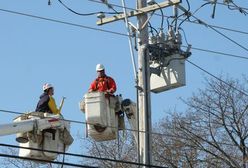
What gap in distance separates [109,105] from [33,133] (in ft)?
4.89

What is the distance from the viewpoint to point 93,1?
17.3 m

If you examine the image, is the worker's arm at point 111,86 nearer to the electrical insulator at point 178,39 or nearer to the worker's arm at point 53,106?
the worker's arm at point 53,106

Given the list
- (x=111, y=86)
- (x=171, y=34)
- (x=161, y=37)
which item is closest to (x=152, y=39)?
(x=161, y=37)

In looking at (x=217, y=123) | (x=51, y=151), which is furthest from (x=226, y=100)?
(x=51, y=151)

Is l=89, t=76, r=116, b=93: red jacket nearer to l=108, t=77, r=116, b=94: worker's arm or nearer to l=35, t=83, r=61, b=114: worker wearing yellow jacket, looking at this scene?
l=108, t=77, r=116, b=94: worker's arm

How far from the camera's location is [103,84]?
17250 mm

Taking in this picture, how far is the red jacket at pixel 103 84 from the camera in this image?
17.1 m

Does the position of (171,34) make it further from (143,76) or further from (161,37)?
(143,76)

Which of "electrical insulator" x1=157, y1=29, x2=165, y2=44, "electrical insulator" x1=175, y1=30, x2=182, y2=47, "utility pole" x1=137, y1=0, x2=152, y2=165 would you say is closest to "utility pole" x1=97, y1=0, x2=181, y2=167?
"utility pole" x1=137, y1=0, x2=152, y2=165

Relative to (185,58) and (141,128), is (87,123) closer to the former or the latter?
(141,128)

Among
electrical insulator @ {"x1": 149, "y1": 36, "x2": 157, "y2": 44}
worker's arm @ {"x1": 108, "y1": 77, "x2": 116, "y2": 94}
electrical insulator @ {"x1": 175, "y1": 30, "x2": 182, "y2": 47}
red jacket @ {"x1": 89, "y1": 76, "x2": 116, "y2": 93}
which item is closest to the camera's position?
worker's arm @ {"x1": 108, "y1": 77, "x2": 116, "y2": 94}

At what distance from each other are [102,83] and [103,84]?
0.04 meters

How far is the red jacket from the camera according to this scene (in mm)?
17070

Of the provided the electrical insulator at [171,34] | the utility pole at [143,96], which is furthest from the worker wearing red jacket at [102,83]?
the electrical insulator at [171,34]
